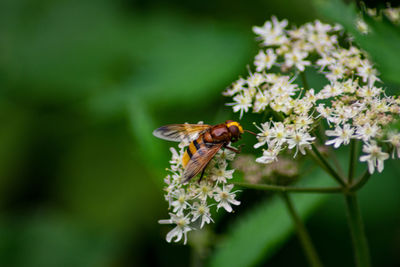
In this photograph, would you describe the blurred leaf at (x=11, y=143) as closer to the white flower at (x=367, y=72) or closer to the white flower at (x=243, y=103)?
the white flower at (x=243, y=103)

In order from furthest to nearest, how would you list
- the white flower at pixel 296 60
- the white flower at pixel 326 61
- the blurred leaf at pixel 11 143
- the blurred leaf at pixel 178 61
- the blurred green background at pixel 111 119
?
the blurred leaf at pixel 11 143
the blurred leaf at pixel 178 61
the blurred green background at pixel 111 119
the white flower at pixel 296 60
the white flower at pixel 326 61

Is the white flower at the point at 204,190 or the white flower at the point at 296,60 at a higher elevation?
the white flower at the point at 296,60

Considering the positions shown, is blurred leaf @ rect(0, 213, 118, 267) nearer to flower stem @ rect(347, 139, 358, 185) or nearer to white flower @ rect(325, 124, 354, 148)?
flower stem @ rect(347, 139, 358, 185)

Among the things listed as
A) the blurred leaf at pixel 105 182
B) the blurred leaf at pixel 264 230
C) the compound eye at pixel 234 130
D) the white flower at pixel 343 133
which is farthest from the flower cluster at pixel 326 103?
the blurred leaf at pixel 105 182

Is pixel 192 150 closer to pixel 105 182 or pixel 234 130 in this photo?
pixel 234 130

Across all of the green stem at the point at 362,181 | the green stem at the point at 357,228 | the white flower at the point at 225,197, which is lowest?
the green stem at the point at 357,228

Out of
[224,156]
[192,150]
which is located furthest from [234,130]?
[192,150]
